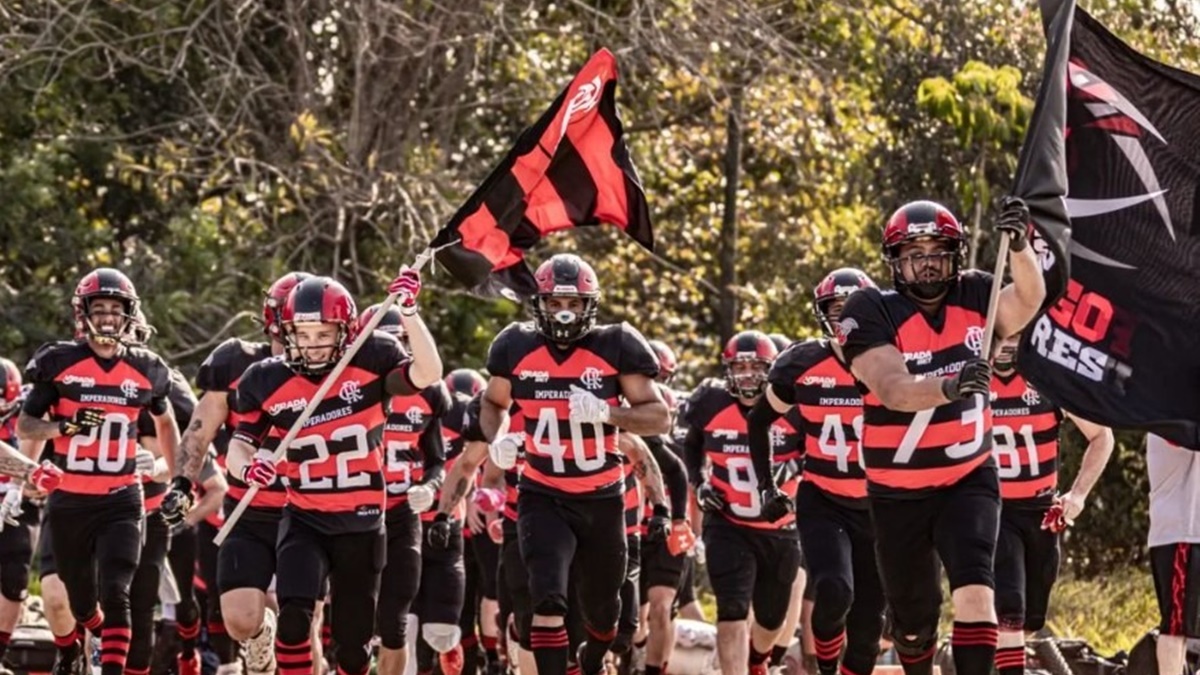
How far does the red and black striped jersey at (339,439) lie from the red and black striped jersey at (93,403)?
221 centimetres

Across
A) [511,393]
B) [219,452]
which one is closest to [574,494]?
[511,393]

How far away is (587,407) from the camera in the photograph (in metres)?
13.1

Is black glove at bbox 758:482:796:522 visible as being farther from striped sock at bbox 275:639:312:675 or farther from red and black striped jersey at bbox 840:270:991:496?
striped sock at bbox 275:639:312:675

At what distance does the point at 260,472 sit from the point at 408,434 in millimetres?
3105

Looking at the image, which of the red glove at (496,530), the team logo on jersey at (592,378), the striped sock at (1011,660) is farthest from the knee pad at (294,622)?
the red glove at (496,530)

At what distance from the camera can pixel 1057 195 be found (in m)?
10.1

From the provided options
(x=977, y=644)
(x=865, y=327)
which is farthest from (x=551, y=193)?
(x=977, y=644)

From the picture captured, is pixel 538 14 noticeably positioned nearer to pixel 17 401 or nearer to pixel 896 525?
pixel 17 401

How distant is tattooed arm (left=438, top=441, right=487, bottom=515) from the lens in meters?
13.9

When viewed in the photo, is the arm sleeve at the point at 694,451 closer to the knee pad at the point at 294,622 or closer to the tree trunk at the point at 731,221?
the knee pad at the point at 294,622

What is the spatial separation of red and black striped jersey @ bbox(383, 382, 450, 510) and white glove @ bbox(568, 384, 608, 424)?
4.91ft

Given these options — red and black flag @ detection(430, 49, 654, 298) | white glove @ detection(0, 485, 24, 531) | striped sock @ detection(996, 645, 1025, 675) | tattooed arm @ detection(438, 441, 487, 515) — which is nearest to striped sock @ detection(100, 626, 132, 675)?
white glove @ detection(0, 485, 24, 531)

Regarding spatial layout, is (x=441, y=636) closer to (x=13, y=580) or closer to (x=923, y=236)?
(x=13, y=580)

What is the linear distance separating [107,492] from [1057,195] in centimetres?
629
